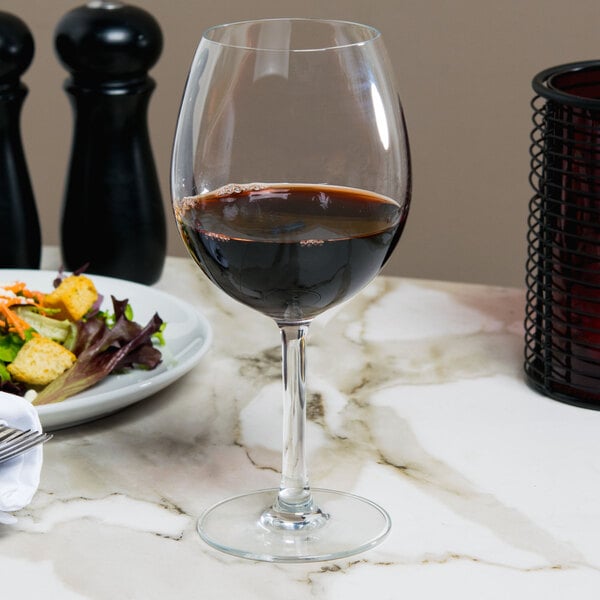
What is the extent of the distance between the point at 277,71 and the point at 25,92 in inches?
32.3

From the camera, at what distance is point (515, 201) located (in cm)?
286

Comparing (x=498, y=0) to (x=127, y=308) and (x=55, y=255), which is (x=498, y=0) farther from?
(x=127, y=308)

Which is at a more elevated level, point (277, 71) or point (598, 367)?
point (277, 71)

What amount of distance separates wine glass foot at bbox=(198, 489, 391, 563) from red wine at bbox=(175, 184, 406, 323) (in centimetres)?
19

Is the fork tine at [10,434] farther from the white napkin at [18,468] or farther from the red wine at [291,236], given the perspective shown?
the red wine at [291,236]

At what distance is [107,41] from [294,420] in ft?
2.49

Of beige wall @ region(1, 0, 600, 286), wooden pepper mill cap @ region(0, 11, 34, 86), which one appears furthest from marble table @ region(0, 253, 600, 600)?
beige wall @ region(1, 0, 600, 286)

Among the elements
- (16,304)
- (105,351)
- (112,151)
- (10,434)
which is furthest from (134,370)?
(112,151)

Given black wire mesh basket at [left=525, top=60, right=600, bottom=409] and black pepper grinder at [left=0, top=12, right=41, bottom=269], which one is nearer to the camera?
black wire mesh basket at [left=525, top=60, right=600, bottom=409]

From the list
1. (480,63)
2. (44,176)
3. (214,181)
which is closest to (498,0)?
(480,63)

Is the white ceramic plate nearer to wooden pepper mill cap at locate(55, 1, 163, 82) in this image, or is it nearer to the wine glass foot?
the wine glass foot

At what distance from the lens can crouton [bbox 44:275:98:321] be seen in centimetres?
124

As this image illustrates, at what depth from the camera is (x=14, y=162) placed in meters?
1.50

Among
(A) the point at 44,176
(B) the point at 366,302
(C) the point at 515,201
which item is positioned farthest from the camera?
(A) the point at 44,176
